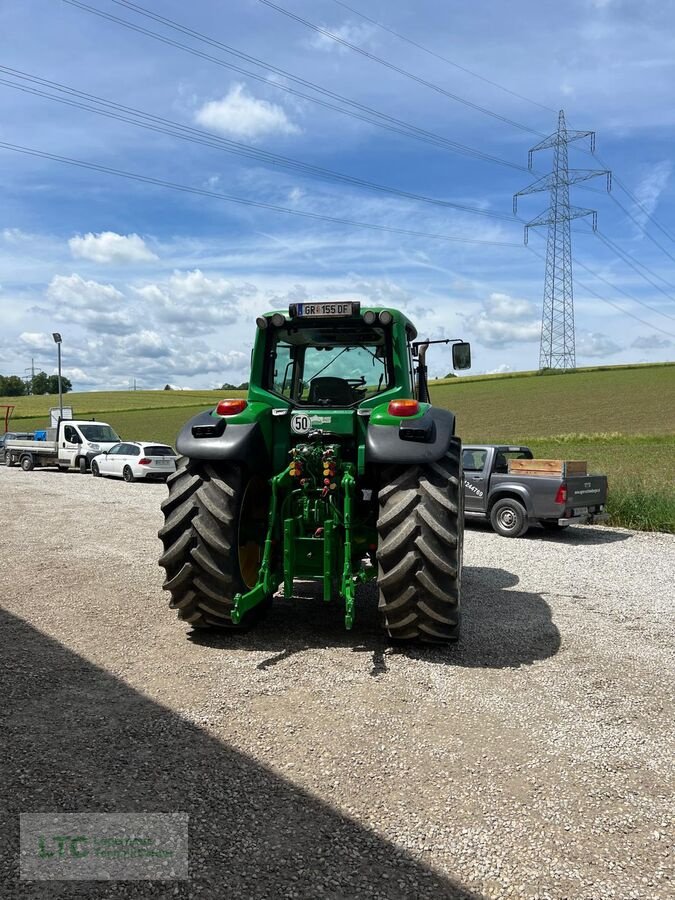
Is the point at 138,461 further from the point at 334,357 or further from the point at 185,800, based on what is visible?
the point at 185,800

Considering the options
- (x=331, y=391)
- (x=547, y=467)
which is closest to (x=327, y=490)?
Result: (x=331, y=391)

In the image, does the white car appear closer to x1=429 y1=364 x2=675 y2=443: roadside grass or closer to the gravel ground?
the gravel ground

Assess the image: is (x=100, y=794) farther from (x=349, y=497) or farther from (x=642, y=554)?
(x=642, y=554)

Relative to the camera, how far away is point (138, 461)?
2314 cm

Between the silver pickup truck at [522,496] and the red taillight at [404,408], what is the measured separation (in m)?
7.35

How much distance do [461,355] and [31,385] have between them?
120m

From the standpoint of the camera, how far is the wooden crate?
40.7 feet

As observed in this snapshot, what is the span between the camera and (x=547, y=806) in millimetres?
3314

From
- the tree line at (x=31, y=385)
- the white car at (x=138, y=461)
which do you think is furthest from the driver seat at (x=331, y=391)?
the tree line at (x=31, y=385)

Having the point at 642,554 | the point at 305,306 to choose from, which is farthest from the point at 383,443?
the point at 642,554

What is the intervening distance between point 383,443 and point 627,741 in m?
2.49

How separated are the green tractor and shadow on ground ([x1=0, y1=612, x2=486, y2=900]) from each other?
3.98 ft

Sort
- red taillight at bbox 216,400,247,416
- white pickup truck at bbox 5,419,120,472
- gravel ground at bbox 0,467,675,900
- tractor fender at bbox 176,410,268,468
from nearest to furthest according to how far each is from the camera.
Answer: gravel ground at bbox 0,467,675,900 < tractor fender at bbox 176,410,268,468 < red taillight at bbox 216,400,247,416 < white pickup truck at bbox 5,419,120,472

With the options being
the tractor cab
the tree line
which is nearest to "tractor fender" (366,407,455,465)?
the tractor cab
